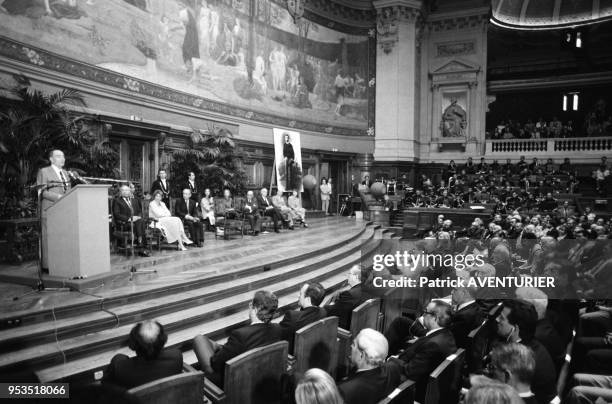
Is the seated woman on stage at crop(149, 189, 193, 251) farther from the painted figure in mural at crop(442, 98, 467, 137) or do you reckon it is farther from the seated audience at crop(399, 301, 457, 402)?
the painted figure in mural at crop(442, 98, 467, 137)

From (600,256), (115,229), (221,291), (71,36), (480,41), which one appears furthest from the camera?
(480,41)

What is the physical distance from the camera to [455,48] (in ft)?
65.5

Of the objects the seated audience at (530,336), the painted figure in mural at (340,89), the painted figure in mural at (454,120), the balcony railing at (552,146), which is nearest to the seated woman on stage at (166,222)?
the seated audience at (530,336)

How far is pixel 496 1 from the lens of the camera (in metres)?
19.7

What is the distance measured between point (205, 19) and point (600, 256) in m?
11.3

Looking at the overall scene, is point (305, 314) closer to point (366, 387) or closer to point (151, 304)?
point (366, 387)

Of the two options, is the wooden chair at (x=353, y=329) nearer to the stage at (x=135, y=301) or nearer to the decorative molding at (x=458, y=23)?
the stage at (x=135, y=301)

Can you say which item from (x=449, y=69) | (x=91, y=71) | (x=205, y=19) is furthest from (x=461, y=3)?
(x=91, y=71)

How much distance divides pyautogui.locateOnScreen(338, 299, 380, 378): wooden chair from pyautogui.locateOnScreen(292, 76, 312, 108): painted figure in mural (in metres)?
13.6

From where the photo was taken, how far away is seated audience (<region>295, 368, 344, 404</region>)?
5.57 ft

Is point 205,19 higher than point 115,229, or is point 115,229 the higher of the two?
point 205,19

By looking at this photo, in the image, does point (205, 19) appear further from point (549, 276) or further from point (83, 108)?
point (549, 276)

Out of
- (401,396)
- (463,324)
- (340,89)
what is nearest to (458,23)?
(340,89)

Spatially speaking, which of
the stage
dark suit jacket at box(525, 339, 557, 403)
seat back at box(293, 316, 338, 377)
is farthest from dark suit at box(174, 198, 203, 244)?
dark suit jacket at box(525, 339, 557, 403)
